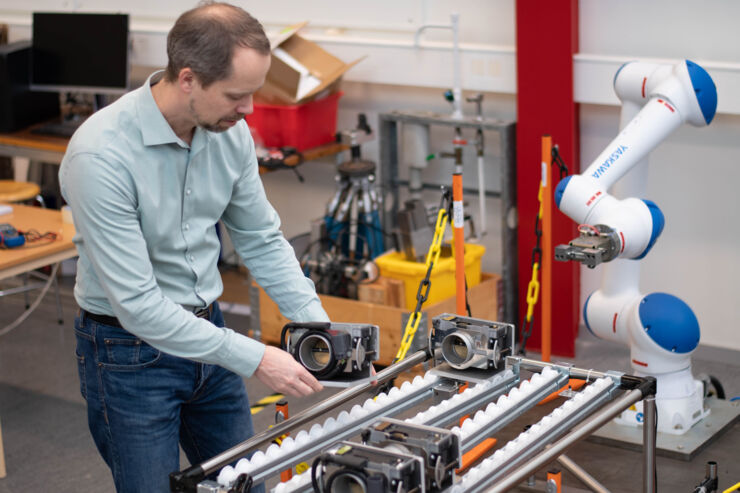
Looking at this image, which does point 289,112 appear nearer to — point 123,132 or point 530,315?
point 530,315

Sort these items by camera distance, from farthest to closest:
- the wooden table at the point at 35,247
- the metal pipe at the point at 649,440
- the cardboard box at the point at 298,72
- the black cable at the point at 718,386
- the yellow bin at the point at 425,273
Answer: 1. the cardboard box at the point at 298,72
2. the yellow bin at the point at 425,273
3. the black cable at the point at 718,386
4. the wooden table at the point at 35,247
5. the metal pipe at the point at 649,440

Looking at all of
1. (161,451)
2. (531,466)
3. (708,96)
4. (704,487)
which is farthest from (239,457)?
(708,96)

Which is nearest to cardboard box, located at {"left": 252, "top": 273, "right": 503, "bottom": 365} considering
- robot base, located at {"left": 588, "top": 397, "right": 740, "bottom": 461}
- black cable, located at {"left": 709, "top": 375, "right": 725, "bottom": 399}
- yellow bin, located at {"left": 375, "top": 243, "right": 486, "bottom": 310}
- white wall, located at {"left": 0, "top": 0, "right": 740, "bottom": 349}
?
yellow bin, located at {"left": 375, "top": 243, "right": 486, "bottom": 310}

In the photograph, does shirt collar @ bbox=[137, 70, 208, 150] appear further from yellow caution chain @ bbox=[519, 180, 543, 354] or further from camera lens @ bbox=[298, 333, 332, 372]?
yellow caution chain @ bbox=[519, 180, 543, 354]

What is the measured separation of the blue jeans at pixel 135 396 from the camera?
212 cm

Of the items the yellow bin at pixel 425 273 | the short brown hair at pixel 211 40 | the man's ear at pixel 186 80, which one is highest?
the short brown hair at pixel 211 40

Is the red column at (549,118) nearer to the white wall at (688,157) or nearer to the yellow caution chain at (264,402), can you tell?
the white wall at (688,157)

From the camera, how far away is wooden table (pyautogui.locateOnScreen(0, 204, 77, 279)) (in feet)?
12.5

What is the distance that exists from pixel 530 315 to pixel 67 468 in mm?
1906

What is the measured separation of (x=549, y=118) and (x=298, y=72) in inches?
47.3

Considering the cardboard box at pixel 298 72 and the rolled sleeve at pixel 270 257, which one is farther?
the cardboard box at pixel 298 72

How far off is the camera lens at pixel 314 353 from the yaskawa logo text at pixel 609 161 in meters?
1.66

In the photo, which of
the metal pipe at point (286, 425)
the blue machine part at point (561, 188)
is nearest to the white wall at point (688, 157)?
the blue machine part at point (561, 188)

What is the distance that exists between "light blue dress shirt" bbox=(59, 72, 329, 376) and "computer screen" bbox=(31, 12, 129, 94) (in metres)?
3.43
